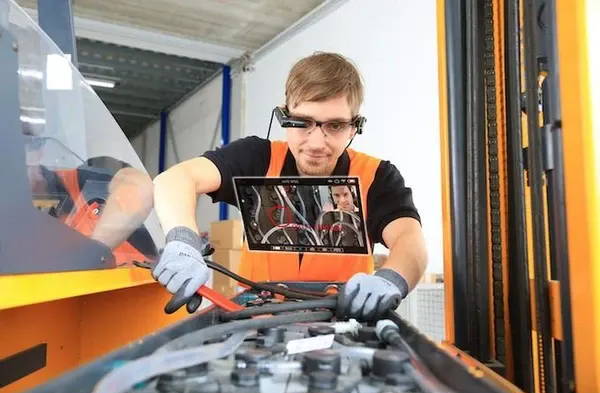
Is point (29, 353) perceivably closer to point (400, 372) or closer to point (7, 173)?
point (7, 173)

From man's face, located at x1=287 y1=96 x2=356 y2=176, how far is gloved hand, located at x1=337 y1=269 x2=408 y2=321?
2.26 feet

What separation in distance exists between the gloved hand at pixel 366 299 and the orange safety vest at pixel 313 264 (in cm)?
66

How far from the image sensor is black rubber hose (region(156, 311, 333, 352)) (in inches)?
36.5

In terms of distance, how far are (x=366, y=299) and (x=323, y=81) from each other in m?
0.87

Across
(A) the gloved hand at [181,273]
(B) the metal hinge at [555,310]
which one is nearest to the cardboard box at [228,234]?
(A) the gloved hand at [181,273]

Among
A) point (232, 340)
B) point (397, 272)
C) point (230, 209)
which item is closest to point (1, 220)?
point (232, 340)

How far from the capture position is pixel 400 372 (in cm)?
81

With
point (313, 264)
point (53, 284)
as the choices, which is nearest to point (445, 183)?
point (313, 264)

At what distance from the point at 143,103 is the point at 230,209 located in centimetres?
374

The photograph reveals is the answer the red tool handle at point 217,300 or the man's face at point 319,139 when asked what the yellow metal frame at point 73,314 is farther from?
the man's face at point 319,139

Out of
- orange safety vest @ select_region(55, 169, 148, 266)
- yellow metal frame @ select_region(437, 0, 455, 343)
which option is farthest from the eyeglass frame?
orange safety vest @ select_region(55, 169, 148, 266)

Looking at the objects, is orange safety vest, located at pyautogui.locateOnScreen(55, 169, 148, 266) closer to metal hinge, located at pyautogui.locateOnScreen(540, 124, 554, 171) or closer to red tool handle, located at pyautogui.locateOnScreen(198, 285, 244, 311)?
red tool handle, located at pyautogui.locateOnScreen(198, 285, 244, 311)

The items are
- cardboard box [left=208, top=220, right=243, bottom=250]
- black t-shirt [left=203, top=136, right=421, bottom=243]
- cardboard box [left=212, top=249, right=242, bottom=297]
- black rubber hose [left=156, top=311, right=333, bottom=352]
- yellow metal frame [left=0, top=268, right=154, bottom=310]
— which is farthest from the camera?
cardboard box [left=208, top=220, right=243, bottom=250]

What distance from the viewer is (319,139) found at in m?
1.88
